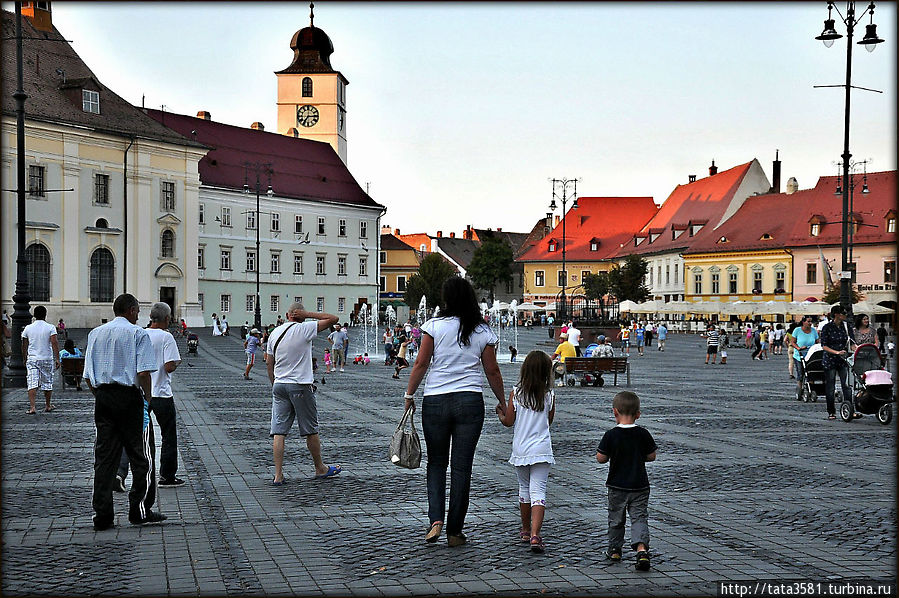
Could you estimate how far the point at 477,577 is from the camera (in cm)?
686

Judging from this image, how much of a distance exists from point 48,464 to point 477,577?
6996 millimetres

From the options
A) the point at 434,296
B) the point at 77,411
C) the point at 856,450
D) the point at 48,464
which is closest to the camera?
the point at 48,464

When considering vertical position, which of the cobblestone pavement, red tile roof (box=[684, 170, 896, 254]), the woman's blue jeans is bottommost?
the cobblestone pavement

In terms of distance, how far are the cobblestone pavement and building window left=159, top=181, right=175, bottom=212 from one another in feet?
173

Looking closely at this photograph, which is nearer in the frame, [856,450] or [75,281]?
[856,450]

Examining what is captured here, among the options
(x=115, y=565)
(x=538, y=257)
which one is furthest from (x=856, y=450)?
(x=538, y=257)

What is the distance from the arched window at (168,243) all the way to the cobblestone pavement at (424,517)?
52887mm

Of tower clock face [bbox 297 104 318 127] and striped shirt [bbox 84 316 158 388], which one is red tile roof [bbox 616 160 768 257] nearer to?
tower clock face [bbox 297 104 318 127]

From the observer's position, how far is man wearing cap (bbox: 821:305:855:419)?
17.5m

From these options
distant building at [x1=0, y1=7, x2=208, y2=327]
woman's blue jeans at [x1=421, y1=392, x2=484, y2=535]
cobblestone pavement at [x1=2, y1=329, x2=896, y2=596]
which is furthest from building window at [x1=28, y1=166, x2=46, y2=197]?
woman's blue jeans at [x1=421, y1=392, x2=484, y2=535]

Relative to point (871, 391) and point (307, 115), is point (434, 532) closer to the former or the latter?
point (871, 391)

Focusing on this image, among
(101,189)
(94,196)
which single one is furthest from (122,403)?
(101,189)

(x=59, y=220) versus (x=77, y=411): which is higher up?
(x=59, y=220)

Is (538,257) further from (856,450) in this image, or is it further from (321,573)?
(321,573)
